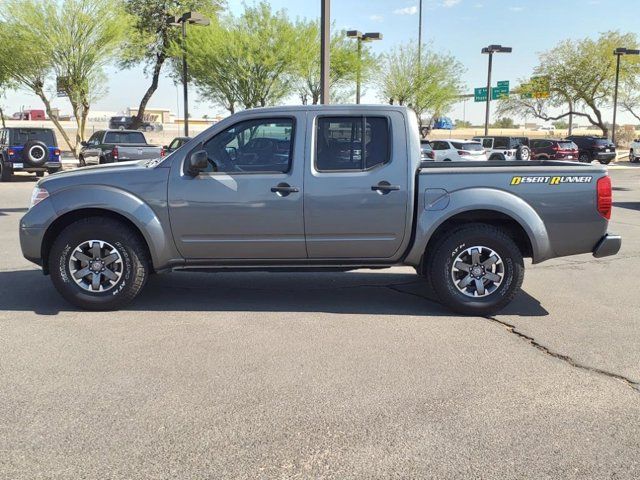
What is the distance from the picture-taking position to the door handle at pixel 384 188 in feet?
18.2

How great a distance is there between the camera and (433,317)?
571 centimetres

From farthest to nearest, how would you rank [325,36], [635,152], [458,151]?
[635,152] → [458,151] → [325,36]

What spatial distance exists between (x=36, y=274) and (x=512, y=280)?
5.34 m

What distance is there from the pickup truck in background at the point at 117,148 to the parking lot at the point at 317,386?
1193 centimetres

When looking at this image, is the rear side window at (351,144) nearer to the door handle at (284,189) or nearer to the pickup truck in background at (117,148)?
the door handle at (284,189)

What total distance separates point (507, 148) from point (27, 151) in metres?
22.0

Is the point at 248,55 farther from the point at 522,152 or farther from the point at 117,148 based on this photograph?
the point at 522,152

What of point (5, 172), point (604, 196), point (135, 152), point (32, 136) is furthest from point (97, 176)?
point (32, 136)

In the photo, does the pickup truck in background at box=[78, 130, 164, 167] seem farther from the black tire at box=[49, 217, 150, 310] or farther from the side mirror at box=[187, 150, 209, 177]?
the side mirror at box=[187, 150, 209, 177]

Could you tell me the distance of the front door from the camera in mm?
5562

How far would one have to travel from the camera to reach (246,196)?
5559mm

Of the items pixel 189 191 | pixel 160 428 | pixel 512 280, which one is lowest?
pixel 160 428

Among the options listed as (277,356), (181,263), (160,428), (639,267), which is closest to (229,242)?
(181,263)

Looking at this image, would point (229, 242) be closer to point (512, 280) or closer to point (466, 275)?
point (466, 275)
